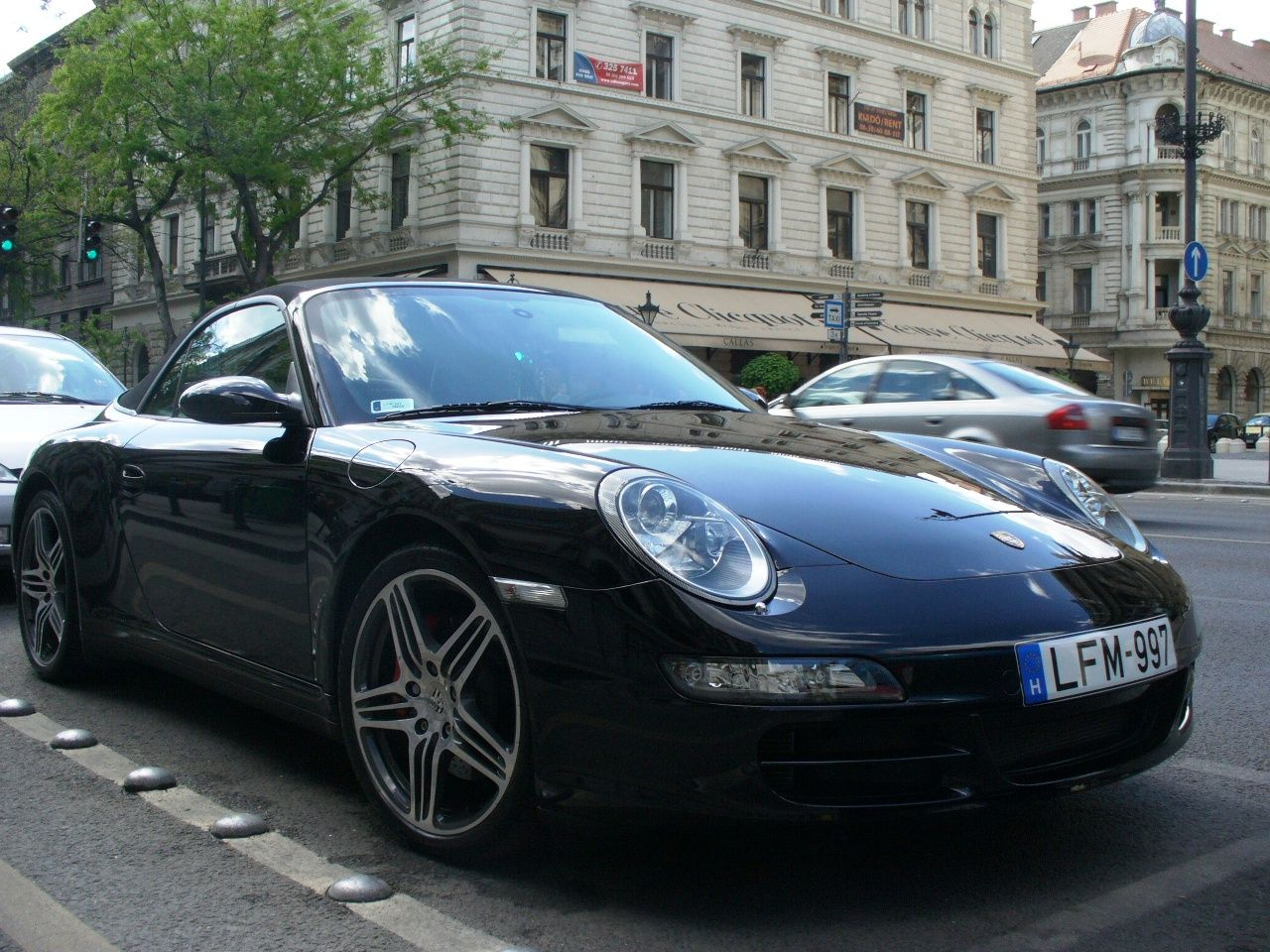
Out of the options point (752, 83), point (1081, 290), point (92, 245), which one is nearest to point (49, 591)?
point (92, 245)

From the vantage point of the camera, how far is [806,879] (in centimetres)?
281

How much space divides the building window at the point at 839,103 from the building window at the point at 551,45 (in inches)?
354

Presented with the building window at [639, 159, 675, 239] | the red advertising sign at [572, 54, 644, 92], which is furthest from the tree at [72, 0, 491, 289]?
the building window at [639, 159, 675, 239]

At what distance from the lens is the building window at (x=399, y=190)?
111ft

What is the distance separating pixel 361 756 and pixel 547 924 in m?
0.75

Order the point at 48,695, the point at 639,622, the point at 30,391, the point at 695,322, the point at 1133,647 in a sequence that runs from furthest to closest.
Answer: the point at 695,322 → the point at 30,391 → the point at 48,695 → the point at 1133,647 → the point at 639,622

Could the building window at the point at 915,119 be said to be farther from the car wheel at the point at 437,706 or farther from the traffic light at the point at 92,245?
the car wheel at the point at 437,706

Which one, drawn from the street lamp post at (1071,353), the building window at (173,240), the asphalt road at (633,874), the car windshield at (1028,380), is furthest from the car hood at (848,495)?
the building window at (173,240)

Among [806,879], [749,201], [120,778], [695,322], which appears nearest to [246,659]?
[120,778]

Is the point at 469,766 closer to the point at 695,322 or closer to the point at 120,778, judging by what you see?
the point at 120,778

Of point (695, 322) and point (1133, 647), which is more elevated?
point (695, 322)

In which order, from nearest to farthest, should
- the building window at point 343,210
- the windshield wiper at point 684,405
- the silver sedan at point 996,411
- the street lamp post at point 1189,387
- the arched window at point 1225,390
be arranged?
1. the windshield wiper at point 684,405
2. the silver sedan at point 996,411
3. the street lamp post at point 1189,387
4. the building window at point 343,210
5. the arched window at point 1225,390

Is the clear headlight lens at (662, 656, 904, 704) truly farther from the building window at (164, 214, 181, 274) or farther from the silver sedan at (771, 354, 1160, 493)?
the building window at (164, 214, 181, 274)

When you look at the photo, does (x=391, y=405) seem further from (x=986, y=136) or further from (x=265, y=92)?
(x=986, y=136)
